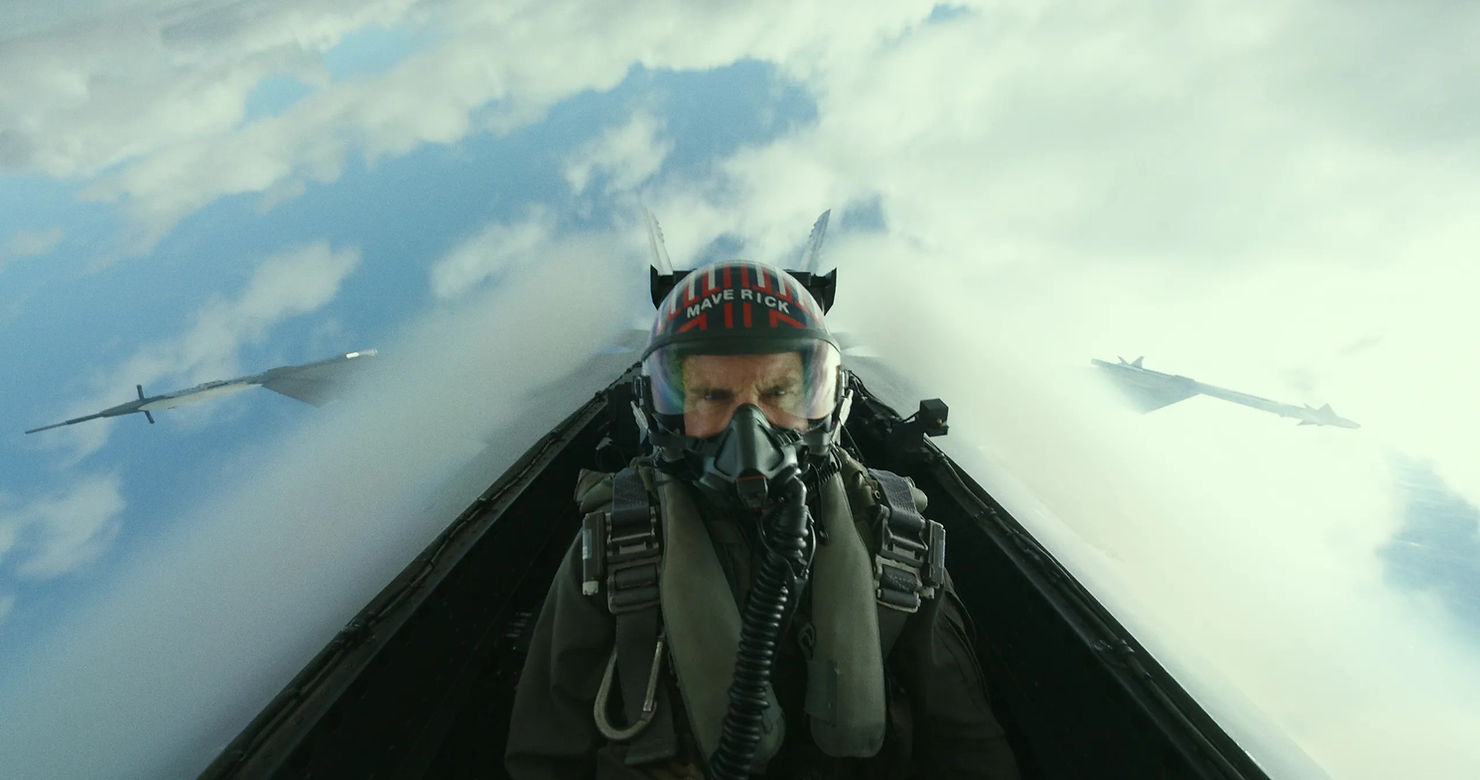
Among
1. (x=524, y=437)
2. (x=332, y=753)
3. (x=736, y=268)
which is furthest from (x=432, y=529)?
(x=736, y=268)

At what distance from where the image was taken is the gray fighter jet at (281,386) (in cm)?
428

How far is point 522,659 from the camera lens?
210 cm

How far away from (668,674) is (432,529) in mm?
2077

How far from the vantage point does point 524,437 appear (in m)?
3.95

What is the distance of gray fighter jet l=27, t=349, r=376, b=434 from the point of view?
428 centimetres

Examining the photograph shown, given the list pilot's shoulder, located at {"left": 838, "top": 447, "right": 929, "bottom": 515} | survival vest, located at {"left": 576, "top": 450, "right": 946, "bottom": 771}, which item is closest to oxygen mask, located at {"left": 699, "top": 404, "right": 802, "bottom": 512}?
survival vest, located at {"left": 576, "top": 450, "right": 946, "bottom": 771}

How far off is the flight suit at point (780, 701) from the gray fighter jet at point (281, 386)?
4635 millimetres

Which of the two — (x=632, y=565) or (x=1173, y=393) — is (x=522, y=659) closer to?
(x=632, y=565)

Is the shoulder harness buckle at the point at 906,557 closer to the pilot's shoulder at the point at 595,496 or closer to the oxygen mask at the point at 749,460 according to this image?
the oxygen mask at the point at 749,460

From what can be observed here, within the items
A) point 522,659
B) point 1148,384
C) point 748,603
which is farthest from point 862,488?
point 1148,384

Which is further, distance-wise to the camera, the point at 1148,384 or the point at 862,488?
the point at 1148,384

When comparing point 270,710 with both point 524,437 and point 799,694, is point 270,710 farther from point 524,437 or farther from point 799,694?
point 524,437

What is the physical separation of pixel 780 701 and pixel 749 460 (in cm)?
61

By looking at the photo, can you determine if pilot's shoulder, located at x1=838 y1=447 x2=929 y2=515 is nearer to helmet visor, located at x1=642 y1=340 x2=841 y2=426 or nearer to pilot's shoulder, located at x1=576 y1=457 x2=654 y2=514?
helmet visor, located at x1=642 y1=340 x2=841 y2=426
